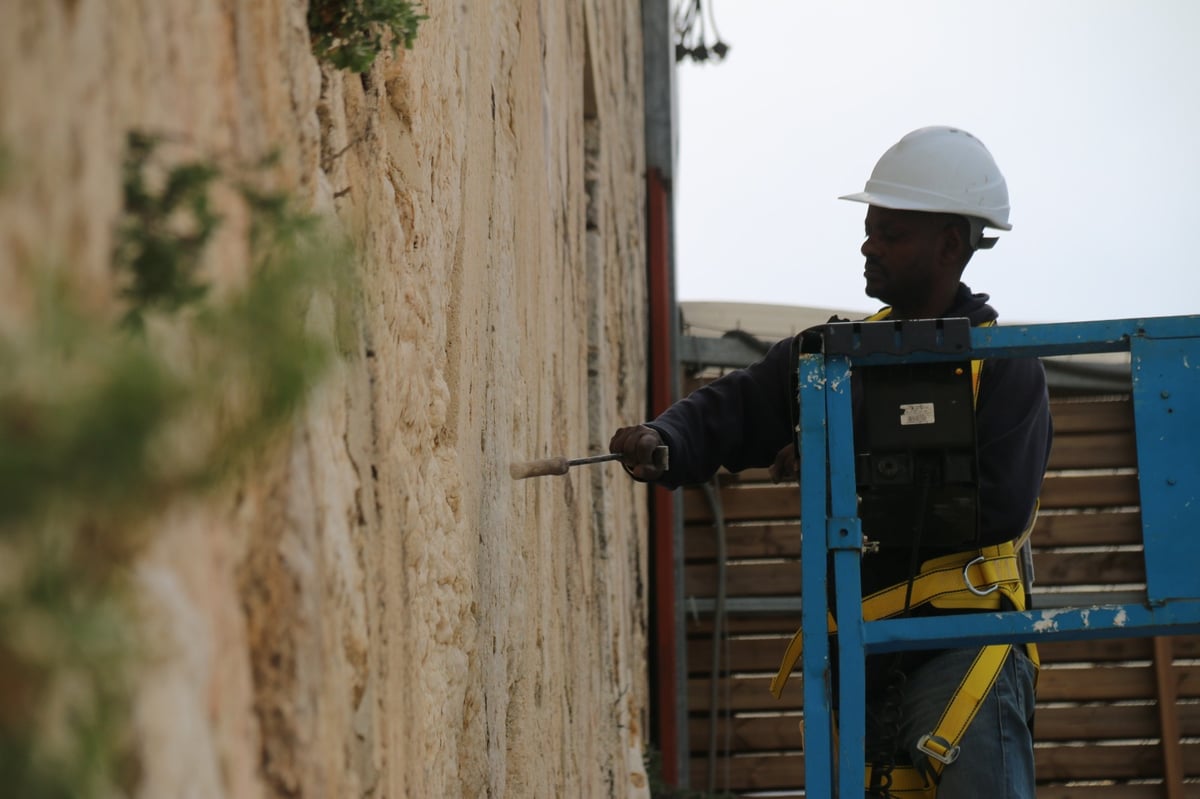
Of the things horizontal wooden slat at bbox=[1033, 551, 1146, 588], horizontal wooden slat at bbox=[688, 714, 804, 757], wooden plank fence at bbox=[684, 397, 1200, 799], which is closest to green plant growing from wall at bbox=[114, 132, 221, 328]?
wooden plank fence at bbox=[684, 397, 1200, 799]

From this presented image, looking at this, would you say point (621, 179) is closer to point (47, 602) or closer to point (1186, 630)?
point (1186, 630)

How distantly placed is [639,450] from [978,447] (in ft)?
1.99

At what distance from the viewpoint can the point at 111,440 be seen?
578mm

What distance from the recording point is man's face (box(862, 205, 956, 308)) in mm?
2805

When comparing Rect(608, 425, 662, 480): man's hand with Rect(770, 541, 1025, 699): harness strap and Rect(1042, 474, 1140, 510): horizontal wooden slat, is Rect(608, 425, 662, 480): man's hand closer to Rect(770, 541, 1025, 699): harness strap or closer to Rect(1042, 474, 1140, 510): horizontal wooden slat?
Rect(770, 541, 1025, 699): harness strap

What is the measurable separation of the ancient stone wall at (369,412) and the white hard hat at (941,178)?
2.30ft

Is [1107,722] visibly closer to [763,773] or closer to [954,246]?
[763,773]

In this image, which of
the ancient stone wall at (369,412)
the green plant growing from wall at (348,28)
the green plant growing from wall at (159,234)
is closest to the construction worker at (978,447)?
the ancient stone wall at (369,412)

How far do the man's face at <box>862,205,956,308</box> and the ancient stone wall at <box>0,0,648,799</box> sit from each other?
0.68m

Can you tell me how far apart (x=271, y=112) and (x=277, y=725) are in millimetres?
434

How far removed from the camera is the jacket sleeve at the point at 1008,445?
2494 millimetres

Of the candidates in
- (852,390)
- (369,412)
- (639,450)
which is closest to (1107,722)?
(852,390)

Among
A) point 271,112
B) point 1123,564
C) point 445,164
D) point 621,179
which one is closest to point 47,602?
point 271,112

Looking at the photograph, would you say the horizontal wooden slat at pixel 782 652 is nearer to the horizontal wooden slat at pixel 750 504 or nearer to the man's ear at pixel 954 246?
the horizontal wooden slat at pixel 750 504
